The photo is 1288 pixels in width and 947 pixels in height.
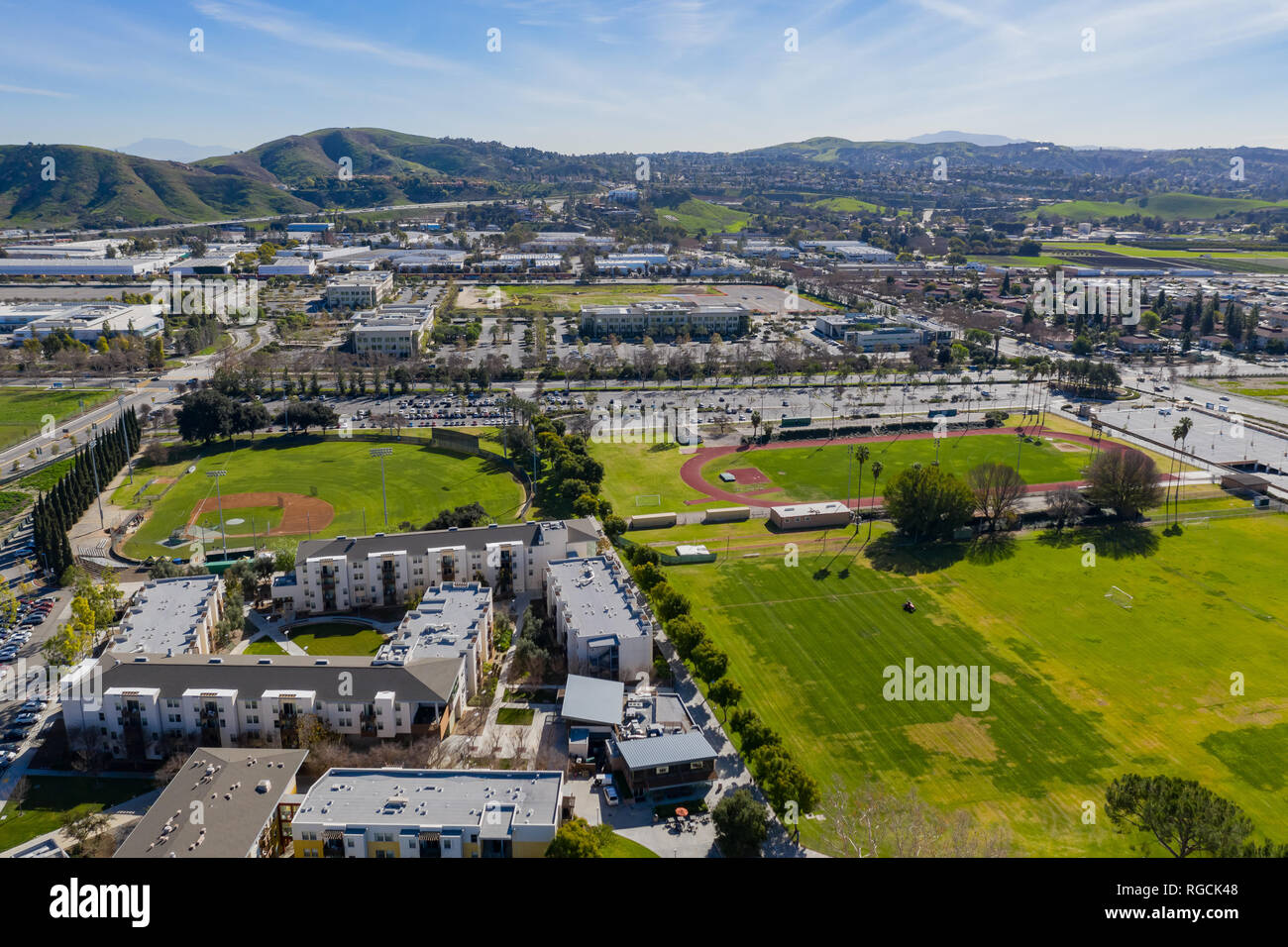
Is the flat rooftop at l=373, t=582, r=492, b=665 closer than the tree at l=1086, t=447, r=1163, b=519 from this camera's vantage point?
Yes

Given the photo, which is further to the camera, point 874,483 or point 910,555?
point 874,483

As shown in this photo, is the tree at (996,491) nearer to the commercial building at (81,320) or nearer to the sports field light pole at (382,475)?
the sports field light pole at (382,475)

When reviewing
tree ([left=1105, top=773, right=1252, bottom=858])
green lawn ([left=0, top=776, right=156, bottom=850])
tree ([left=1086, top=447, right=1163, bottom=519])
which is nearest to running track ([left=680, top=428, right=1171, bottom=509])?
tree ([left=1086, top=447, right=1163, bottom=519])

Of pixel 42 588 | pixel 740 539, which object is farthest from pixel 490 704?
pixel 42 588

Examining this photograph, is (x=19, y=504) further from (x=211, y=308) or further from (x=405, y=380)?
(x=211, y=308)

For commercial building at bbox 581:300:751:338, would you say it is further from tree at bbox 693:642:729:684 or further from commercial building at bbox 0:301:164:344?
tree at bbox 693:642:729:684

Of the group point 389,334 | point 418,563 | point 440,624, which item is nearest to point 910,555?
point 440,624

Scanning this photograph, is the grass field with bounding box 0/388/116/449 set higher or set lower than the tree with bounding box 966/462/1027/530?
higher

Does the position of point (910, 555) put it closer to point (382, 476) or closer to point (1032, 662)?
point (1032, 662)
